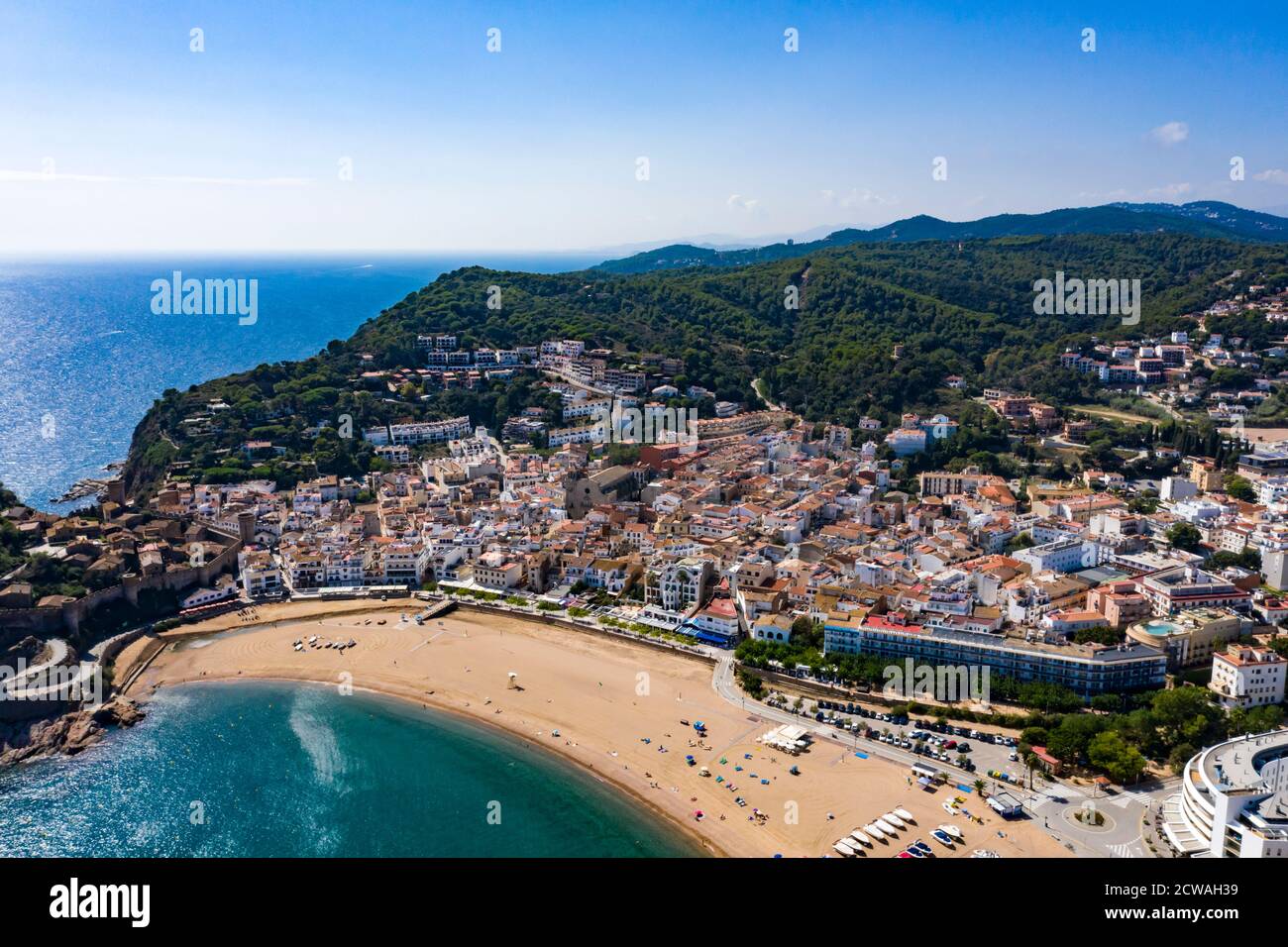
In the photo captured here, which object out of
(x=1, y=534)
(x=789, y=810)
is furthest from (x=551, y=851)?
(x=1, y=534)

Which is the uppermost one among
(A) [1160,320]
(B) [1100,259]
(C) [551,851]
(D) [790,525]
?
(B) [1100,259]

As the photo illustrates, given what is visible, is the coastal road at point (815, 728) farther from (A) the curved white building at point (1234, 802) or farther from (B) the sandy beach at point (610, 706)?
(A) the curved white building at point (1234, 802)

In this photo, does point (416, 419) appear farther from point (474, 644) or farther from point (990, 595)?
point (990, 595)

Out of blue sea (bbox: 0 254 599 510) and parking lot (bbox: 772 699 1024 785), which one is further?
blue sea (bbox: 0 254 599 510)

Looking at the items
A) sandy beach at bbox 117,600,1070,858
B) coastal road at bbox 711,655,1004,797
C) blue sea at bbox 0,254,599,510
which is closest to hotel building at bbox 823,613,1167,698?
coastal road at bbox 711,655,1004,797

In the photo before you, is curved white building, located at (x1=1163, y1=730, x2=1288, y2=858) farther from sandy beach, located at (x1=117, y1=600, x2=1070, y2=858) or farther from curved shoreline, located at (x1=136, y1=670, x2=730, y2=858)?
curved shoreline, located at (x1=136, y1=670, x2=730, y2=858)

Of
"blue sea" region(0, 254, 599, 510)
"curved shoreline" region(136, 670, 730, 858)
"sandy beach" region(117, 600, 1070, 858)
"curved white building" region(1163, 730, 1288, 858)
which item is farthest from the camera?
"blue sea" region(0, 254, 599, 510)

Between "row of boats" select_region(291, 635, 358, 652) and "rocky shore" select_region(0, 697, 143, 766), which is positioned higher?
"row of boats" select_region(291, 635, 358, 652)

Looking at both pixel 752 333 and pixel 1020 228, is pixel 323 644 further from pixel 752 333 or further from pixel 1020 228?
pixel 1020 228
